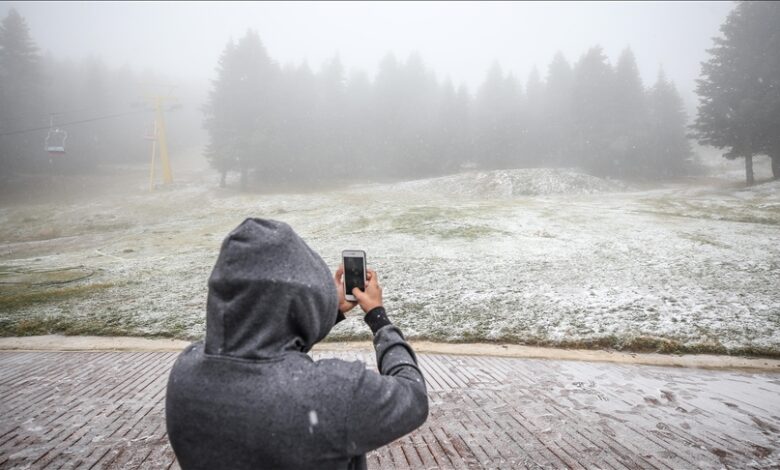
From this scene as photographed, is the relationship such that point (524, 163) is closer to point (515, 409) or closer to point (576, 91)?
point (576, 91)

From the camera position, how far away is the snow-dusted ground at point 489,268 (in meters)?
7.54

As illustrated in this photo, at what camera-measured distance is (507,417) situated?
434cm

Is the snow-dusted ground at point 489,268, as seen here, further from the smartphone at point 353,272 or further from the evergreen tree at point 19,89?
the evergreen tree at point 19,89

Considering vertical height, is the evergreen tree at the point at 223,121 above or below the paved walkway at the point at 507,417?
above

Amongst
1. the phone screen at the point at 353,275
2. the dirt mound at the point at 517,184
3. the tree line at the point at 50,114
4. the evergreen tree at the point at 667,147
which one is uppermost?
the tree line at the point at 50,114

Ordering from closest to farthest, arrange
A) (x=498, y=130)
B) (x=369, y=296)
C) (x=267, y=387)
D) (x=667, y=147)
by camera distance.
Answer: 1. (x=267, y=387)
2. (x=369, y=296)
3. (x=667, y=147)
4. (x=498, y=130)

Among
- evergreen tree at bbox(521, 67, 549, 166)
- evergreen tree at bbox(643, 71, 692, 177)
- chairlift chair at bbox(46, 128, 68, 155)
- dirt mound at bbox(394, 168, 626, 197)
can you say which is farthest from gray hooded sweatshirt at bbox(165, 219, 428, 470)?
evergreen tree at bbox(643, 71, 692, 177)

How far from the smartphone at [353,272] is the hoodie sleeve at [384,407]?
68cm

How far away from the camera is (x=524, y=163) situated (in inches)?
1761

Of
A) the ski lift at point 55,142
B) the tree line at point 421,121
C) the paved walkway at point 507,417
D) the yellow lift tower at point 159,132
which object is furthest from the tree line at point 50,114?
the paved walkway at point 507,417

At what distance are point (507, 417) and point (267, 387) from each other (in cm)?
373

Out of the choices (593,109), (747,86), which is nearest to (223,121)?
(593,109)

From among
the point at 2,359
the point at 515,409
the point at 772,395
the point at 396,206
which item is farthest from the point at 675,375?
the point at 396,206

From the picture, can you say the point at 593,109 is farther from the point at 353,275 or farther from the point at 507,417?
the point at 353,275
